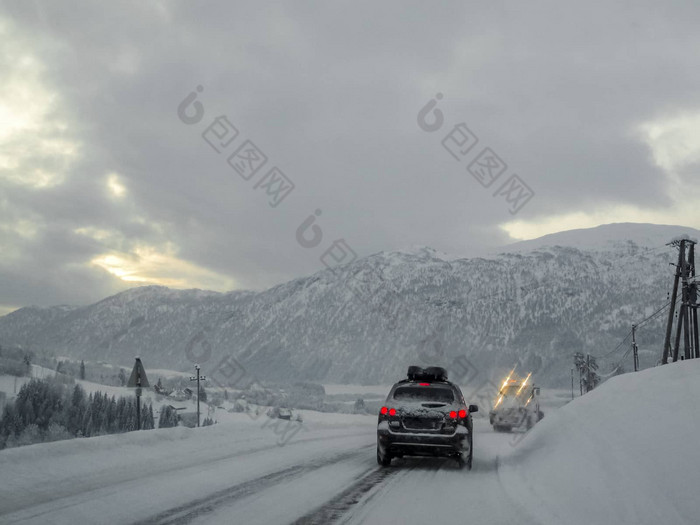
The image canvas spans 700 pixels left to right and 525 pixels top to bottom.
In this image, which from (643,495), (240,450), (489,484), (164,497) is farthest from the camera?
(240,450)

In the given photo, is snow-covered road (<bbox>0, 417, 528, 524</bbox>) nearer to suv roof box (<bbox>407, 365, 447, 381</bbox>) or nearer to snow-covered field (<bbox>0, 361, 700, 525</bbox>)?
snow-covered field (<bbox>0, 361, 700, 525</bbox>)

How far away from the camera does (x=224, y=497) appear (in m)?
8.80

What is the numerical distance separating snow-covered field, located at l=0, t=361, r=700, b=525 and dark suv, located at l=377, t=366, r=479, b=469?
0.42m

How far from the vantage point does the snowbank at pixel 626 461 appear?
6.71m

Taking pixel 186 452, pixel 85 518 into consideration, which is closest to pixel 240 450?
pixel 186 452

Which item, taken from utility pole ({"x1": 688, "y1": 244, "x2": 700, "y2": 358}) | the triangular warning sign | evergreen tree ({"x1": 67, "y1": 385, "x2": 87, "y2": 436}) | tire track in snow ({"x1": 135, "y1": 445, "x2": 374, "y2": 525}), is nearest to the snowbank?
tire track in snow ({"x1": 135, "y1": 445, "x2": 374, "y2": 525})

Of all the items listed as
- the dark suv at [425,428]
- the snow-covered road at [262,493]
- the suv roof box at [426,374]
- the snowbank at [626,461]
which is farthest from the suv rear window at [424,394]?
the snowbank at [626,461]

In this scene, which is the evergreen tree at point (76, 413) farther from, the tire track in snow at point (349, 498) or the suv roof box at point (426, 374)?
the tire track in snow at point (349, 498)

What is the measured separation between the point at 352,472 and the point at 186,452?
4143mm

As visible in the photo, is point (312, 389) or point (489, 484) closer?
point (489, 484)

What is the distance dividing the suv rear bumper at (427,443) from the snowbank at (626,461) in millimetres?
1229

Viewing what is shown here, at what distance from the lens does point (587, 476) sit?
29.0ft

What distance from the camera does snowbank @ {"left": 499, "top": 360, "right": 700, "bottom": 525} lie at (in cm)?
671

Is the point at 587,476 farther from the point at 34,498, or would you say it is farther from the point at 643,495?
the point at 34,498
